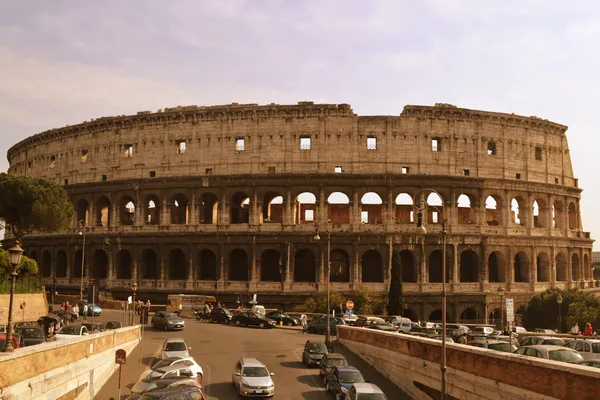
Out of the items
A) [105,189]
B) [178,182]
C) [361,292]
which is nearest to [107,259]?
[105,189]

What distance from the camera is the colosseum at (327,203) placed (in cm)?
5259

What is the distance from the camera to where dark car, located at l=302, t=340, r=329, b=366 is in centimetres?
2695

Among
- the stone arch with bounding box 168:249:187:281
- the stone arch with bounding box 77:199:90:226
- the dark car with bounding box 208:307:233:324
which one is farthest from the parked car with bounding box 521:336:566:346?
the stone arch with bounding box 77:199:90:226

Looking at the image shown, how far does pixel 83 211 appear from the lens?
206 ft

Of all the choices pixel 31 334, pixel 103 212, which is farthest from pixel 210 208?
pixel 31 334

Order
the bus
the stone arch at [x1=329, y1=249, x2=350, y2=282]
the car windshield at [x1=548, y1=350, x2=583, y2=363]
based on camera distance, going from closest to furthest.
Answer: the car windshield at [x1=548, y1=350, x2=583, y2=363]
the bus
the stone arch at [x1=329, y1=249, x2=350, y2=282]

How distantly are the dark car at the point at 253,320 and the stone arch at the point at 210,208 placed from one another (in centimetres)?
1783

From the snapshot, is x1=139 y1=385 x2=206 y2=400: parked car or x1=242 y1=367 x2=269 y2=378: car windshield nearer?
x1=139 y1=385 x2=206 y2=400: parked car

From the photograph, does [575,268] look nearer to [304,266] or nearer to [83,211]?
[304,266]

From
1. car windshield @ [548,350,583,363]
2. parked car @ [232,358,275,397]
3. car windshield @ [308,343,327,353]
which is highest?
car windshield @ [548,350,583,363]

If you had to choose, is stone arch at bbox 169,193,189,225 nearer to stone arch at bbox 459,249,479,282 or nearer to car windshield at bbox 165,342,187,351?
stone arch at bbox 459,249,479,282

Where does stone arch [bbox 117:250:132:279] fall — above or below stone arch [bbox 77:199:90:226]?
below

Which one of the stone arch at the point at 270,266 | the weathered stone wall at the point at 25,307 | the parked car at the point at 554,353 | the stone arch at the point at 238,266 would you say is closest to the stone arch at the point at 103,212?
the stone arch at the point at 238,266

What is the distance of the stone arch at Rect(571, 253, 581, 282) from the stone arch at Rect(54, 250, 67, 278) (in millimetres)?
54753
